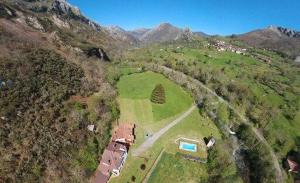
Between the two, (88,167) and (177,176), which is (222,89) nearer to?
(177,176)

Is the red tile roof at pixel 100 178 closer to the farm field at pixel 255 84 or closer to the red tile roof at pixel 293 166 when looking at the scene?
the red tile roof at pixel 293 166

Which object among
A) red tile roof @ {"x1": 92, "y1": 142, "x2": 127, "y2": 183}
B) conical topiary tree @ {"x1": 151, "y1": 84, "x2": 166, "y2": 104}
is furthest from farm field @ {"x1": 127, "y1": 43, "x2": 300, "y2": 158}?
red tile roof @ {"x1": 92, "y1": 142, "x2": 127, "y2": 183}

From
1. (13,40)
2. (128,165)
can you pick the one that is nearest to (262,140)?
(128,165)

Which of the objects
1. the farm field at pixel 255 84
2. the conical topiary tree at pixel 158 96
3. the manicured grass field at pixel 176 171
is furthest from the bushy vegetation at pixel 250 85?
the manicured grass field at pixel 176 171

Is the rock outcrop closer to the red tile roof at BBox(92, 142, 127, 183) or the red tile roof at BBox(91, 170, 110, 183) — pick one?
the red tile roof at BBox(92, 142, 127, 183)

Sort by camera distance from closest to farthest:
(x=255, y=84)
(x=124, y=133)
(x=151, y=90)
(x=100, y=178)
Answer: (x=100, y=178)
(x=124, y=133)
(x=151, y=90)
(x=255, y=84)

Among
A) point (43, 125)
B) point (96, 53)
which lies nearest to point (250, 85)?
point (96, 53)

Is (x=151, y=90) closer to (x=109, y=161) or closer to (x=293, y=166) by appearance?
(x=109, y=161)
